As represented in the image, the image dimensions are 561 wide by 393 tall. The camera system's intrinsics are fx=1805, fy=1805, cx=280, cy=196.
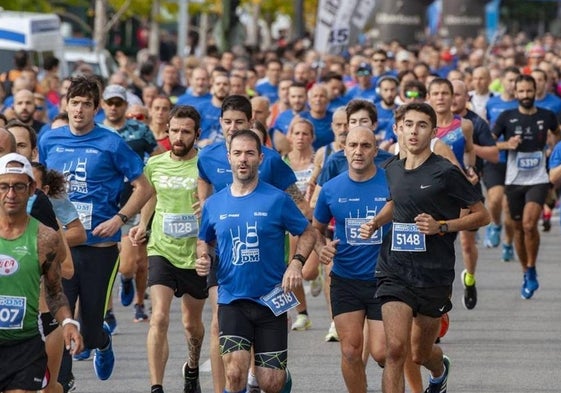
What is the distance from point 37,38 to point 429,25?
56.9 meters

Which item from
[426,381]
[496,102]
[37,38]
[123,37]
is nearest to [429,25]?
[123,37]

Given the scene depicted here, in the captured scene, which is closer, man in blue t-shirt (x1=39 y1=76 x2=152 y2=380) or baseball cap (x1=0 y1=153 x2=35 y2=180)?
baseball cap (x1=0 y1=153 x2=35 y2=180)

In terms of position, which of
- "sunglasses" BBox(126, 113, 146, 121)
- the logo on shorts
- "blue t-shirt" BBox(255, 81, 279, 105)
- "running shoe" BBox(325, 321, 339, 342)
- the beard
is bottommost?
"running shoe" BBox(325, 321, 339, 342)

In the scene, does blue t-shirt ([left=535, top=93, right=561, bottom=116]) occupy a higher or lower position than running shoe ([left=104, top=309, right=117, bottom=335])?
higher

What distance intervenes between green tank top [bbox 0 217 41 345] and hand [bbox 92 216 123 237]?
2.63 meters

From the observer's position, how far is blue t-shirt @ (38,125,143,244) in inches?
441

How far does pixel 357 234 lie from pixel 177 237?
4.84 ft

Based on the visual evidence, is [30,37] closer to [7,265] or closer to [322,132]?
[322,132]

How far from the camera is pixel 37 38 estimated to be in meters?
31.3

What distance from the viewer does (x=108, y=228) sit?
10.9 meters

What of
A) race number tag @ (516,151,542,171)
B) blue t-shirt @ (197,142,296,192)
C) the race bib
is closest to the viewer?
blue t-shirt @ (197,142,296,192)

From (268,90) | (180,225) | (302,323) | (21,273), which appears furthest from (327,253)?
(268,90)

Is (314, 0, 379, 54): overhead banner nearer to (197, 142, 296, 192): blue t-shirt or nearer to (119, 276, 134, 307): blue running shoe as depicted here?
(119, 276, 134, 307): blue running shoe

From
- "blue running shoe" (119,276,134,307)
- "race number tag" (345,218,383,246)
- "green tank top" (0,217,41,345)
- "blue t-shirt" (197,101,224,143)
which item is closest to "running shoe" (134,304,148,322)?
"blue running shoe" (119,276,134,307)
